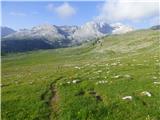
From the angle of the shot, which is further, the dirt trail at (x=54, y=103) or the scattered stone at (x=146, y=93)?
the scattered stone at (x=146, y=93)

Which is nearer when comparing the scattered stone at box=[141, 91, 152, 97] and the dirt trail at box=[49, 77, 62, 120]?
the dirt trail at box=[49, 77, 62, 120]

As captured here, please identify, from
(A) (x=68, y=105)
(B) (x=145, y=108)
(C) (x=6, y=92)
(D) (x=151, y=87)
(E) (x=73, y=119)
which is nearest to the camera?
(E) (x=73, y=119)

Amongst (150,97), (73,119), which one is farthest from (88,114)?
(150,97)

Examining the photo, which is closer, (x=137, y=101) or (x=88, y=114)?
(x=88, y=114)

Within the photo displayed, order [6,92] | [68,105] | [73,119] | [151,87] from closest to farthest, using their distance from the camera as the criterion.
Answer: [73,119] → [68,105] → [151,87] → [6,92]

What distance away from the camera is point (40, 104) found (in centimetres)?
3994

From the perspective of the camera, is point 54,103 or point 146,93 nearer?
point 54,103

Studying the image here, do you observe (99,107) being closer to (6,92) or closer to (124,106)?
(124,106)

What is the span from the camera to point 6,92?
52531 millimetres

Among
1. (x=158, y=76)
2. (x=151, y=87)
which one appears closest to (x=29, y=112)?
(x=151, y=87)

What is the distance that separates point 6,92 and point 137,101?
24.7m

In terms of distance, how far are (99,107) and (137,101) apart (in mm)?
5429

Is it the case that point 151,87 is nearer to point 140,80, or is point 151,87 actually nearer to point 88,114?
point 140,80

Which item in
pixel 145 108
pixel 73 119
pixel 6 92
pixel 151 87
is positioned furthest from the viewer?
pixel 6 92
